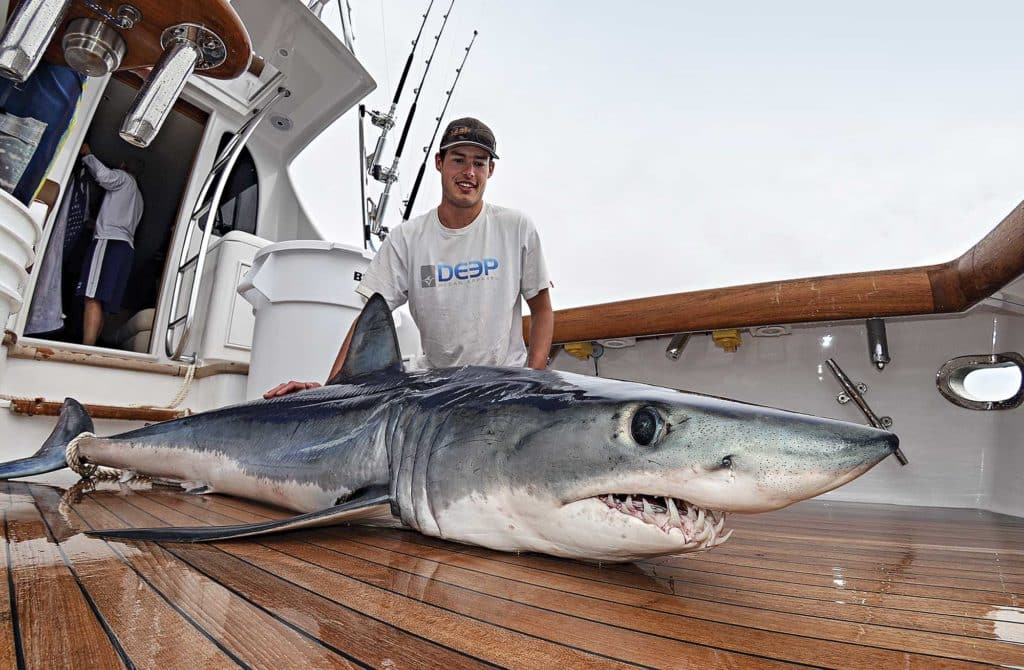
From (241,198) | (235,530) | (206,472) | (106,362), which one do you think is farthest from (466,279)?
(241,198)

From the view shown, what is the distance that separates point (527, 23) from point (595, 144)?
6.11 meters

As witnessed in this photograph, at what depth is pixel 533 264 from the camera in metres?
2.34

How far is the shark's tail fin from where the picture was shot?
1.94 metres

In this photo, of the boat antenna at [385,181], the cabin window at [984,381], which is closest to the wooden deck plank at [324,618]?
the cabin window at [984,381]

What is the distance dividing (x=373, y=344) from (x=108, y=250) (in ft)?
13.6

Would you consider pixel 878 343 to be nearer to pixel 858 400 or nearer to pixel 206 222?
pixel 858 400

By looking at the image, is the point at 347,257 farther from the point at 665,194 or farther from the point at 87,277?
the point at 665,194

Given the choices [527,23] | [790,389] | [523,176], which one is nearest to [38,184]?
[790,389]

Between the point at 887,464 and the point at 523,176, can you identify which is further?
the point at 523,176

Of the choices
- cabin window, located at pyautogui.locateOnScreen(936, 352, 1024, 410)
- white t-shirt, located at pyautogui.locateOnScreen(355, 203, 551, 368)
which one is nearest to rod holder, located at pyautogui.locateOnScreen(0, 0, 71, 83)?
white t-shirt, located at pyautogui.locateOnScreen(355, 203, 551, 368)

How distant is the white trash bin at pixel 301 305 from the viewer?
117 inches

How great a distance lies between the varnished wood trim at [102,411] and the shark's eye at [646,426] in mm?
2815

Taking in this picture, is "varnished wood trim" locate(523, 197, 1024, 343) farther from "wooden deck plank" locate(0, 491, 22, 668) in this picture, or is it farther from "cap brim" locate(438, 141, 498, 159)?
"wooden deck plank" locate(0, 491, 22, 668)

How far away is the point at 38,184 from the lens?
5.27ft
